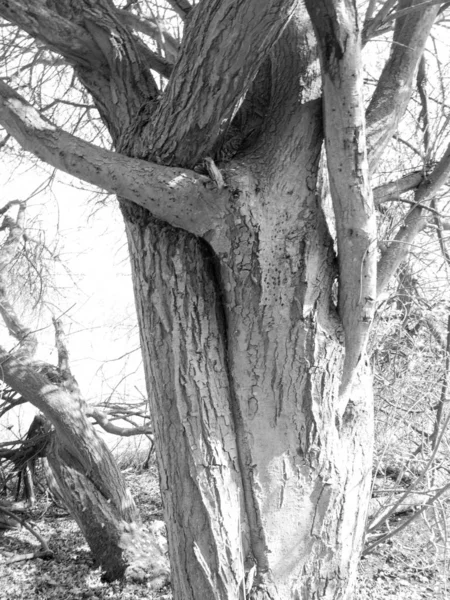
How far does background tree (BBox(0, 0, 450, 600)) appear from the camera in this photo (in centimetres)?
205

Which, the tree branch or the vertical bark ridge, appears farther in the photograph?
the tree branch

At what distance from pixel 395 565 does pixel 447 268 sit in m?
1.89

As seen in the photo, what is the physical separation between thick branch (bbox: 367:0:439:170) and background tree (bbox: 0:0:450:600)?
5 cm

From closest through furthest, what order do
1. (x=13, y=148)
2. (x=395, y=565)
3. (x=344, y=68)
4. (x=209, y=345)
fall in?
(x=344, y=68) → (x=209, y=345) → (x=395, y=565) → (x=13, y=148)

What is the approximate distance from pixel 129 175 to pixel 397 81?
1.20 metres

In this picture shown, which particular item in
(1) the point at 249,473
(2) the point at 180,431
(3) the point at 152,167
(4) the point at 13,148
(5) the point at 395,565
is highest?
(4) the point at 13,148

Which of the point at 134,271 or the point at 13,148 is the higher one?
the point at 13,148

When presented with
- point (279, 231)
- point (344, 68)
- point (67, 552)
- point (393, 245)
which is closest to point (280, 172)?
point (279, 231)

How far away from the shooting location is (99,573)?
3.55 m

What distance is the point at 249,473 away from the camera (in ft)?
6.95

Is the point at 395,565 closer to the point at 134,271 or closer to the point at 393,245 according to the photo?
the point at 393,245

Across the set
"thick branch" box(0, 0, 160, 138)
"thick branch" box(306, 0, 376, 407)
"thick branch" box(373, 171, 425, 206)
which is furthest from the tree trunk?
"thick branch" box(373, 171, 425, 206)

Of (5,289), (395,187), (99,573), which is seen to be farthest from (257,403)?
(5,289)

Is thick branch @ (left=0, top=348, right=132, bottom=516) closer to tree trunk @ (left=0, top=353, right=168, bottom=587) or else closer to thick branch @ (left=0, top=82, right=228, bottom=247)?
tree trunk @ (left=0, top=353, right=168, bottom=587)
